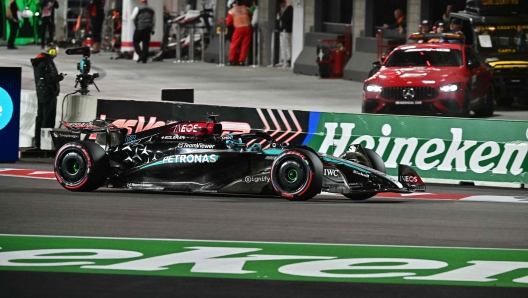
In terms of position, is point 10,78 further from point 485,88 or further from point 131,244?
point 485,88

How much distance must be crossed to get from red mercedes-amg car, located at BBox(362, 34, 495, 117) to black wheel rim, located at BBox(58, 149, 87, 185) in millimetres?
9954

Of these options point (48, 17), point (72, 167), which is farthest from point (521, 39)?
point (48, 17)

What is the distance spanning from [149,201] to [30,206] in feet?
4.44

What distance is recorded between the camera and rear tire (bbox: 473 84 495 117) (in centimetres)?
2448

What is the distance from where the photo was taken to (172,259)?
945 cm

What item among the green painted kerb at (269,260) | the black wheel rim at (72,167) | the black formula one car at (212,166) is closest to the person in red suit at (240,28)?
the black formula one car at (212,166)

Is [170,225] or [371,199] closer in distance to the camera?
[170,225]

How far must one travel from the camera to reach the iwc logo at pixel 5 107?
1773cm

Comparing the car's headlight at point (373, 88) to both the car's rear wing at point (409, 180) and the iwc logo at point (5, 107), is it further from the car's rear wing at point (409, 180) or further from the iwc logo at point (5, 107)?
the car's rear wing at point (409, 180)

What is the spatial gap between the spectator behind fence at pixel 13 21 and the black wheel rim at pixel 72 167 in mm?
31263

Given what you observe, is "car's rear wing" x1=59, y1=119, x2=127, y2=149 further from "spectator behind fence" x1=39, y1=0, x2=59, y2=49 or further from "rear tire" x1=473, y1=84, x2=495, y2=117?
"spectator behind fence" x1=39, y1=0, x2=59, y2=49

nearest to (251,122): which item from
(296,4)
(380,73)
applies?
(380,73)

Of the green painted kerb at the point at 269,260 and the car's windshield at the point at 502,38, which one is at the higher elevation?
the car's windshield at the point at 502,38

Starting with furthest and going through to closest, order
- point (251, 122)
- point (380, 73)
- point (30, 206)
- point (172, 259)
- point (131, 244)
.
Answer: point (380, 73), point (251, 122), point (30, 206), point (131, 244), point (172, 259)
